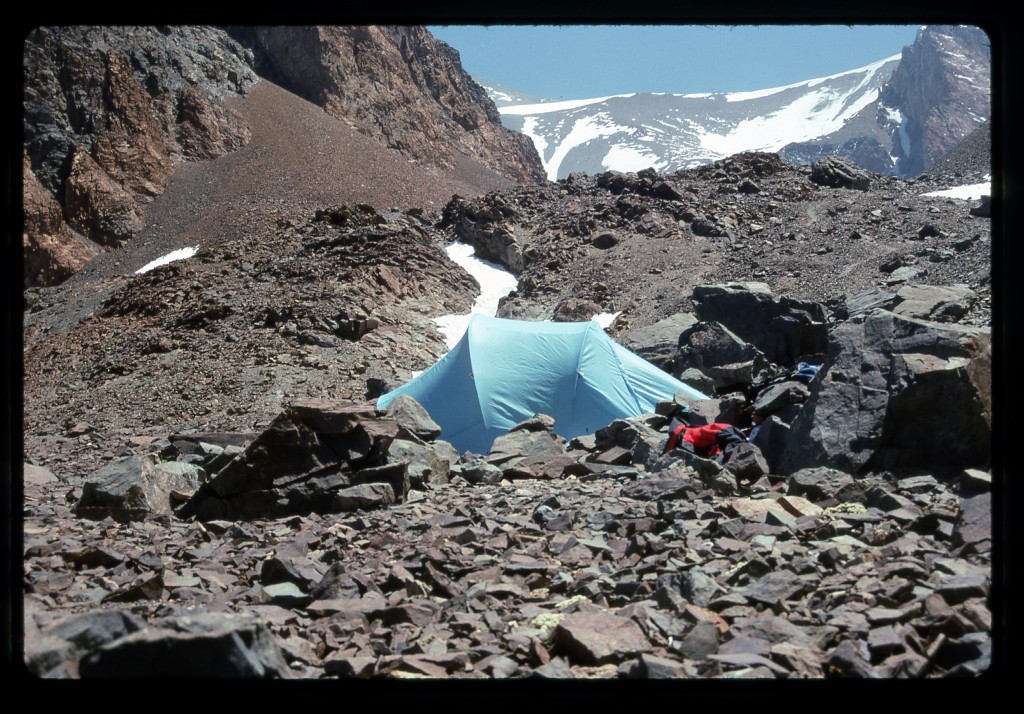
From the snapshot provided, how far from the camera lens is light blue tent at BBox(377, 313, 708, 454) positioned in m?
12.9

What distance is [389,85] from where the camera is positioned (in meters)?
61.2

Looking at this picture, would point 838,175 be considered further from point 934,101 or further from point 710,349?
point 934,101

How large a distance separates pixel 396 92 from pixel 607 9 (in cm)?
6170

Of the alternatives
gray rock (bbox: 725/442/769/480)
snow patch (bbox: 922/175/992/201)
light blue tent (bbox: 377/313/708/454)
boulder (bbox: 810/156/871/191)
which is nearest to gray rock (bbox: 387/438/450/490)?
gray rock (bbox: 725/442/769/480)

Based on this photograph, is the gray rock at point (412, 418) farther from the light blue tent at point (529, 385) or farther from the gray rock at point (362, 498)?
the gray rock at point (362, 498)

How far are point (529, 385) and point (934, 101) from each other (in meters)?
103

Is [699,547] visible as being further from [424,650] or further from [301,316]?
[301,316]

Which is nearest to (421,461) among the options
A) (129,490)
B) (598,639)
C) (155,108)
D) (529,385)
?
(129,490)

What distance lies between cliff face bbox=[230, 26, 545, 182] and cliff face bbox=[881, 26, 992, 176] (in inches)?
1997

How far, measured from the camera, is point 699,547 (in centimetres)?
484

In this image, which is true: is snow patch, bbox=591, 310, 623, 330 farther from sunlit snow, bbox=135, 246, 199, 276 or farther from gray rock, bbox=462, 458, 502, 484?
sunlit snow, bbox=135, 246, 199, 276

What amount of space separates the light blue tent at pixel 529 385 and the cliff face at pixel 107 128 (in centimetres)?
2959

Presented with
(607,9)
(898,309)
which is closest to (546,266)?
(898,309)

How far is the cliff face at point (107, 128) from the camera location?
39.3 meters
